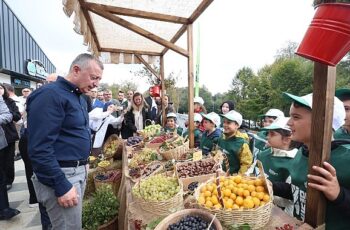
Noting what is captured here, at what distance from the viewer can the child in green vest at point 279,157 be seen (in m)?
2.31

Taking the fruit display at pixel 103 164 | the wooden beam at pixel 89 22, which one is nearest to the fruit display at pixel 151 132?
the fruit display at pixel 103 164

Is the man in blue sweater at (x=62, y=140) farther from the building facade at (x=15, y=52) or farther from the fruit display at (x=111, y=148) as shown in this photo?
the building facade at (x=15, y=52)

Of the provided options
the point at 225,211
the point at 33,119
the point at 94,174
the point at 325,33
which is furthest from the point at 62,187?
the point at 94,174

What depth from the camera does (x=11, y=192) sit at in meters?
5.08

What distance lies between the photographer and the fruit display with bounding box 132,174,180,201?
2.10 metres

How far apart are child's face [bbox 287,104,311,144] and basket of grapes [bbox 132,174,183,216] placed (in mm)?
994

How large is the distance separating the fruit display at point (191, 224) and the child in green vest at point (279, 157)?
990mm

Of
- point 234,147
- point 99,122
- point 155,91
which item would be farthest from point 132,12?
point 155,91

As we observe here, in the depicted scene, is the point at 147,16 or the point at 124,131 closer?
the point at 147,16

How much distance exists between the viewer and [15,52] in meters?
20.6

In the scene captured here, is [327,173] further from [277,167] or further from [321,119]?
[277,167]

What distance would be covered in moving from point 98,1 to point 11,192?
401 centimetres

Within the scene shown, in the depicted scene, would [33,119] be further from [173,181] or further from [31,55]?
[31,55]

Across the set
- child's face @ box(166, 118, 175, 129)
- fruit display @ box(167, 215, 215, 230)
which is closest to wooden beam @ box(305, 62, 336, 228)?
fruit display @ box(167, 215, 215, 230)
